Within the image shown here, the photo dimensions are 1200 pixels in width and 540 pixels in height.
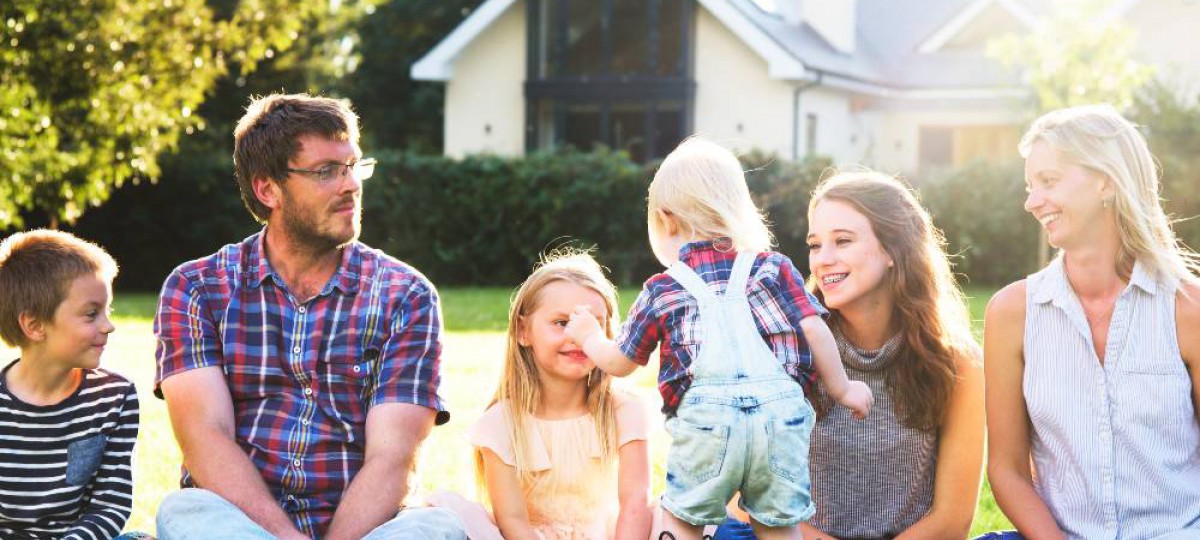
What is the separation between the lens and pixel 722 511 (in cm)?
405

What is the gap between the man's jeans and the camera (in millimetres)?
3748

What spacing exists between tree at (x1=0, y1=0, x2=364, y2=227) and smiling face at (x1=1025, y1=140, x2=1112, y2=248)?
1385 centimetres

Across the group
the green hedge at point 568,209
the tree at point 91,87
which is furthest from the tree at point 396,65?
the tree at point 91,87

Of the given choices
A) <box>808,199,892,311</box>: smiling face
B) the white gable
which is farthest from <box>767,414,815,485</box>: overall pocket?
the white gable

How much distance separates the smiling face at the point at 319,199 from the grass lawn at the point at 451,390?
57 cm

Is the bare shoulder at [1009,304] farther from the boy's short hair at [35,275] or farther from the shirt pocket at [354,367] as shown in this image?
the boy's short hair at [35,275]

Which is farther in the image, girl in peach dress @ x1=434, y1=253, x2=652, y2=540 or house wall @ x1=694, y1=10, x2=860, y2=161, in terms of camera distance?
house wall @ x1=694, y1=10, x2=860, y2=161

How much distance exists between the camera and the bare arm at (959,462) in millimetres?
4297

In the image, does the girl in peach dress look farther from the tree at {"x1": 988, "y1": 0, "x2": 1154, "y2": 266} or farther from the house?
the house

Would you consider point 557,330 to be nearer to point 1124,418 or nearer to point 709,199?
point 709,199

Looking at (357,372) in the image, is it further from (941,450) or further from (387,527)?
(941,450)

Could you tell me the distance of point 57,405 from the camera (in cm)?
415

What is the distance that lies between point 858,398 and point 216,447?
185cm

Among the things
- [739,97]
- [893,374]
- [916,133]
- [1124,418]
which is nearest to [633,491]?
[893,374]
